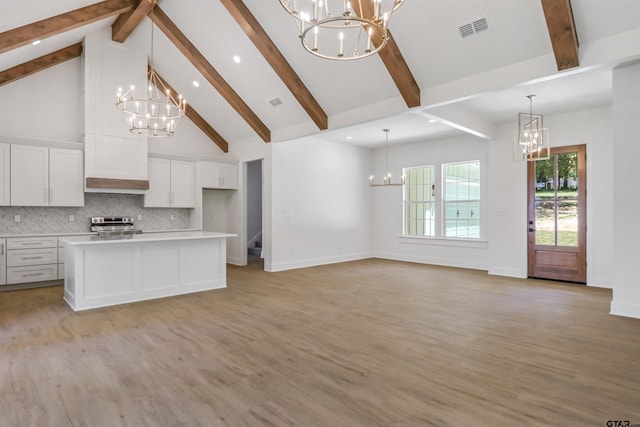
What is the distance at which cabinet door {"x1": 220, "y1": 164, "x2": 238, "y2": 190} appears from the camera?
829 cm

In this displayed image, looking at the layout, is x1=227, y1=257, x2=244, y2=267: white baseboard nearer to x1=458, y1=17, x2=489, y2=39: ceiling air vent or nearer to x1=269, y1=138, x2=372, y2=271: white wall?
x1=269, y1=138, x2=372, y2=271: white wall

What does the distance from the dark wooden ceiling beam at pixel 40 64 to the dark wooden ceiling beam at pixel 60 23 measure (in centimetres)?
176

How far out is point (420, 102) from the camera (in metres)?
5.15

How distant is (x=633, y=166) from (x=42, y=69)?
360 inches

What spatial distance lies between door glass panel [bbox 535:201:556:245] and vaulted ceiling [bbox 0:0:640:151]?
67.4 inches

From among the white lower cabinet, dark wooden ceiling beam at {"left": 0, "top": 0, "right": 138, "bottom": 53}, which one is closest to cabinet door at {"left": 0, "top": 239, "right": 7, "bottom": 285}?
the white lower cabinet

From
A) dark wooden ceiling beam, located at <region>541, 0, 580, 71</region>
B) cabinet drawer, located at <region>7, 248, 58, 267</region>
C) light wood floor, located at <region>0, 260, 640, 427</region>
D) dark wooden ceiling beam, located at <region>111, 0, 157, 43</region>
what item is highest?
dark wooden ceiling beam, located at <region>111, 0, 157, 43</region>

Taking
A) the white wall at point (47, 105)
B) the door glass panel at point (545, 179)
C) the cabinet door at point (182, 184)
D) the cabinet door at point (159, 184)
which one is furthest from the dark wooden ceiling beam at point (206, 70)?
the door glass panel at point (545, 179)

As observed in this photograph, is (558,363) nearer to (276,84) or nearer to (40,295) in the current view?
(276,84)

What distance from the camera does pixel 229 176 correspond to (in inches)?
331

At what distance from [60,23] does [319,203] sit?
5659 mm

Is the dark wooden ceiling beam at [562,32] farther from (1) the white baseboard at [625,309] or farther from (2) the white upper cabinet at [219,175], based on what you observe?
(2) the white upper cabinet at [219,175]

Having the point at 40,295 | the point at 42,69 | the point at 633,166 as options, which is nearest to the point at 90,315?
the point at 40,295

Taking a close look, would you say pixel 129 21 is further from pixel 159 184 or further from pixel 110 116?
pixel 159 184
